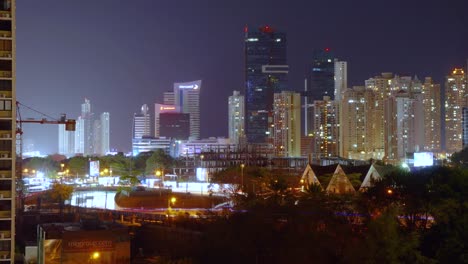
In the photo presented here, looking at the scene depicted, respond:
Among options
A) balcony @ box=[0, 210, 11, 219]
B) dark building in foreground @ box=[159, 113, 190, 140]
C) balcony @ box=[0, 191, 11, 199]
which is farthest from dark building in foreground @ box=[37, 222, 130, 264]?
dark building in foreground @ box=[159, 113, 190, 140]

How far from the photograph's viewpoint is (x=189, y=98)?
13088cm

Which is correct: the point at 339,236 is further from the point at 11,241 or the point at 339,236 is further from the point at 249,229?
the point at 11,241

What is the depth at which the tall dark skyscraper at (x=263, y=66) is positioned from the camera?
360 feet

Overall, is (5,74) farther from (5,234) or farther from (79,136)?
(79,136)

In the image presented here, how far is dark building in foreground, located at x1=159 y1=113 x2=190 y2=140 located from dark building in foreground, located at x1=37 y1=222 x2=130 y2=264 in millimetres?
95520

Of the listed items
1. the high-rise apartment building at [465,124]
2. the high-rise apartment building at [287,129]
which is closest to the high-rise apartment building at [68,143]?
the high-rise apartment building at [287,129]

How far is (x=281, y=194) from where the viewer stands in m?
23.0

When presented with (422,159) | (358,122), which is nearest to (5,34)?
(422,159)

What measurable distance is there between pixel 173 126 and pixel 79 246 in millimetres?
98479

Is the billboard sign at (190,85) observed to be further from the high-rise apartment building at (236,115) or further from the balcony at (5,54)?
the balcony at (5,54)

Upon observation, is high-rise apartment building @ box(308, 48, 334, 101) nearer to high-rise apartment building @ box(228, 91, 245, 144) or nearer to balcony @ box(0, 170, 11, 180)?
high-rise apartment building @ box(228, 91, 245, 144)

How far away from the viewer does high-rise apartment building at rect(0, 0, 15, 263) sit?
52.2 ft

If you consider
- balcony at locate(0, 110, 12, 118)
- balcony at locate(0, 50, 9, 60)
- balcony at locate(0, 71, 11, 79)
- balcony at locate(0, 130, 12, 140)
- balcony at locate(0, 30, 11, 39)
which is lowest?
balcony at locate(0, 130, 12, 140)

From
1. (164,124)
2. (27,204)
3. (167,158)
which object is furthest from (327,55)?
(27,204)
